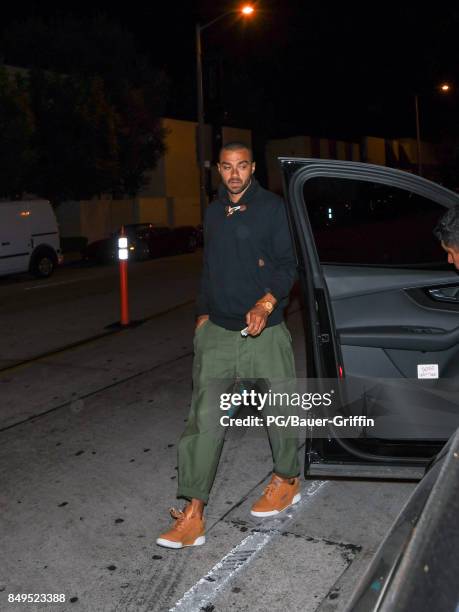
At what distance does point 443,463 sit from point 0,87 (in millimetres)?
22647

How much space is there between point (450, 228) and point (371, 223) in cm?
89

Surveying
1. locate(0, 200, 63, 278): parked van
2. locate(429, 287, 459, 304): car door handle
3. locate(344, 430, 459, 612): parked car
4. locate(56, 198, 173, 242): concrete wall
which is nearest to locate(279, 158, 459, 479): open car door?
locate(429, 287, 459, 304): car door handle

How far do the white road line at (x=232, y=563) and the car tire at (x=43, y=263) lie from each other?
1489 centimetres

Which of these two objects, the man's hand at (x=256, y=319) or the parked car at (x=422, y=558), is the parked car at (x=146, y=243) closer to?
the man's hand at (x=256, y=319)

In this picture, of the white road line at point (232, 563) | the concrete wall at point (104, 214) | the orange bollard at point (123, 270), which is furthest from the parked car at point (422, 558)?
the concrete wall at point (104, 214)

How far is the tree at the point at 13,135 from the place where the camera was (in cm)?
2184

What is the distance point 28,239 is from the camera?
1788cm

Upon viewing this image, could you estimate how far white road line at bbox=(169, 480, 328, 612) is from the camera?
10.6 feet

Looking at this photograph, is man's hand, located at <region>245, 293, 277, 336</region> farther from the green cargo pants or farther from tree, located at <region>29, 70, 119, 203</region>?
tree, located at <region>29, 70, 119, 203</region>

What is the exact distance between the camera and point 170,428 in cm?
572

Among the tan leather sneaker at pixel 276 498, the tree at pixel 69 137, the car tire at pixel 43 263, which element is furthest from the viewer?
A: the tree at pixel 69 137

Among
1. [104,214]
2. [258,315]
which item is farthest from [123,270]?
[104,214]

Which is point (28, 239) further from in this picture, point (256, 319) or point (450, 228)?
point (450, 228)

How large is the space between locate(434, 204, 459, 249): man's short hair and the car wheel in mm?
15779
